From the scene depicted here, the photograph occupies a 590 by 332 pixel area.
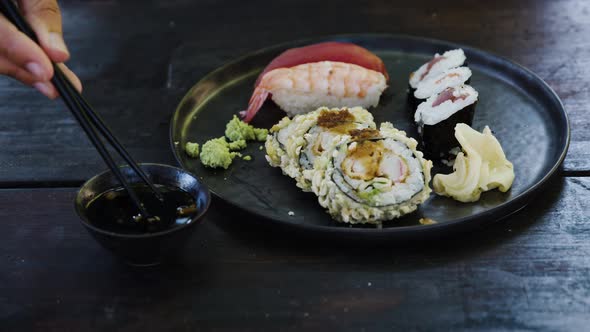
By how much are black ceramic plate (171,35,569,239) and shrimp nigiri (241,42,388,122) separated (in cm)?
6

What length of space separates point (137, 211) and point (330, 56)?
1.18 metres

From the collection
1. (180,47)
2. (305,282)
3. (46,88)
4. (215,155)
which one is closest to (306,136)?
(215,155)

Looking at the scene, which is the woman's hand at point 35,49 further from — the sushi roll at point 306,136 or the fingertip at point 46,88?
the sushi roll at point 306,136

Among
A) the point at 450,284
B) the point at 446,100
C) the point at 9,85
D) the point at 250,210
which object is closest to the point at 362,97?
the point at 446,100

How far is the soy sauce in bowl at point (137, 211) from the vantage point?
1.63 m

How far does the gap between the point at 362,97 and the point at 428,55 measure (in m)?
0.47

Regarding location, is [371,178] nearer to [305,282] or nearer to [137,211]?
Result: [305,282]

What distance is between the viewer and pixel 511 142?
2166mm

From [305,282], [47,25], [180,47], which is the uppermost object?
[47,25]

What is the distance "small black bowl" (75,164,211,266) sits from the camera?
5.09 feet

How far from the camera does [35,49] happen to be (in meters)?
1.54

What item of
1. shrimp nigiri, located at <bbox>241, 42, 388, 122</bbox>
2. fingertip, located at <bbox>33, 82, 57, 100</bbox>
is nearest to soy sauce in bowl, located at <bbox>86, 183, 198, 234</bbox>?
fingertip, located at <bbox>33, 82, 57, 100</bbox>

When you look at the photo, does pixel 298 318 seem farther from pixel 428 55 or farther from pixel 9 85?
pixel 9 85

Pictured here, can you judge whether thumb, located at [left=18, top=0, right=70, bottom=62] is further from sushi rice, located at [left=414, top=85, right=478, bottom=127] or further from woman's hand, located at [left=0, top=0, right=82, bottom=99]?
sushi rice, located at [left=414, top=85, right=478, bottom=127]
